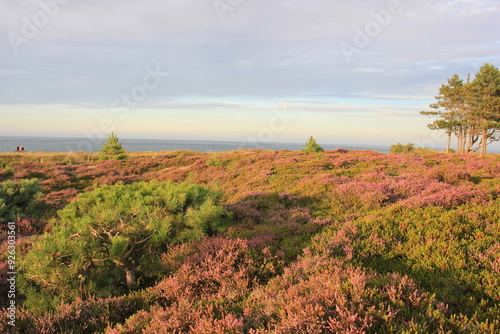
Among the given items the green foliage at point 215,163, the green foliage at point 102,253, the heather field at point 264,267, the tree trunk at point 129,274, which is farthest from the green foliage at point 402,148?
the tree trunk at point 129,274

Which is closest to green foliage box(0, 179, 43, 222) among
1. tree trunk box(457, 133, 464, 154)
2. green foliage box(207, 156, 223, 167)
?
green foliage box(207, 156, 223, 167)

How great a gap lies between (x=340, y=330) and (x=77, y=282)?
445cm

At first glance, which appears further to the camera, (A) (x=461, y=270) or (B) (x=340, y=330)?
(A) (x=461, y=270)

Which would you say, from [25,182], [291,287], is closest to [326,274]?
[291,287]

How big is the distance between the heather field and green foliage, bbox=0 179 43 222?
3.61ft

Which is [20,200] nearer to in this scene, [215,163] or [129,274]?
[129,274]

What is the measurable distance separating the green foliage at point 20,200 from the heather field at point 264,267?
1099 millimetres

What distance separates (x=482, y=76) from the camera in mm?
40438

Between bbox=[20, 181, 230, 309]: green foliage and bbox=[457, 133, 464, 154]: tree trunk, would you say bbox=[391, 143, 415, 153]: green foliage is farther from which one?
bbox=[20, 181, 230, 309]: green foliage

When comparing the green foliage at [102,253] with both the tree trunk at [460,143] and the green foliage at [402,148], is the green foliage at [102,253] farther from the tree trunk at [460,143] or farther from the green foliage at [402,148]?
the tree trunk at [460,143]

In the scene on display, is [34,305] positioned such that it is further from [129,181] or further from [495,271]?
[129,181]

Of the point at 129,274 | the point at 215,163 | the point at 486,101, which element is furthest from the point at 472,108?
the point at 129,274

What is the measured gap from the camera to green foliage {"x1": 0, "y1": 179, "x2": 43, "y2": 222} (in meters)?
10.4

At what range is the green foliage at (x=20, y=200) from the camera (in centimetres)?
1041
